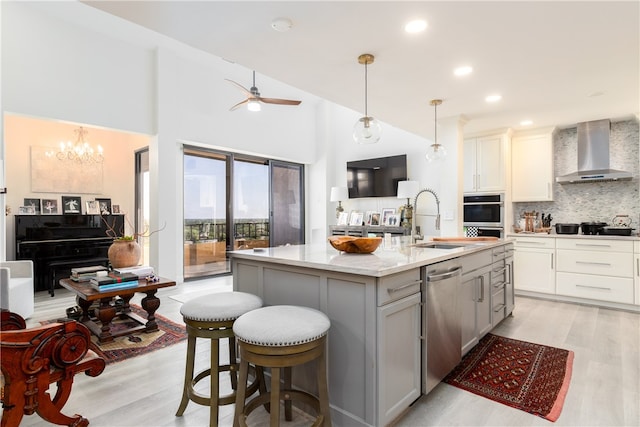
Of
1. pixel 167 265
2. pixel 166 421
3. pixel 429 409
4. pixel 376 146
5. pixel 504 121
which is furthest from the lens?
pixel 376 146

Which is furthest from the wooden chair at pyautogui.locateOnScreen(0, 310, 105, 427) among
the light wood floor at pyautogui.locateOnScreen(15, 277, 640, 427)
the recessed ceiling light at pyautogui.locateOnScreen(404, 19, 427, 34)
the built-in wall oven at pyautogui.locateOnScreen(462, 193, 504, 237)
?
the built-in wall oven at pyautogui.locateOnScreen(462, 193, 504, 237)

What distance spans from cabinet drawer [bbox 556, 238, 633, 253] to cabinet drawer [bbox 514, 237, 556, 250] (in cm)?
8

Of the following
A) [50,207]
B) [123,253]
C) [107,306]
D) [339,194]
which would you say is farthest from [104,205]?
[339,194]

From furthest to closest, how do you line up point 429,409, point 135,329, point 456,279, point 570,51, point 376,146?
point 376,146
point 135,329
point 570,51
point 456,279
point 429,409

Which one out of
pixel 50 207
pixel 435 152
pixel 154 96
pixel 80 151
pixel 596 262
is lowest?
pixel 596 262

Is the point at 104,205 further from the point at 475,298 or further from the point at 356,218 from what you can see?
the point at 475,298

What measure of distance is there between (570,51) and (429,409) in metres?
2.76

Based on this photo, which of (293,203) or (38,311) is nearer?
(38,311)

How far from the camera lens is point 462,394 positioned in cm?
212

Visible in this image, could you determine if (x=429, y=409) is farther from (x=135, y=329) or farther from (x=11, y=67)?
(x=11, y=67)

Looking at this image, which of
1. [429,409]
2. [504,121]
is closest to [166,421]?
[429,409]

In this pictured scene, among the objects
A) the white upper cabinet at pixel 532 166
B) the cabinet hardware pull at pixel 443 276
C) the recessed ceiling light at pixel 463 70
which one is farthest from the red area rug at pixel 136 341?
the white upper cabinet at pixel 532 166

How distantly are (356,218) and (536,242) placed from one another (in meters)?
3.22

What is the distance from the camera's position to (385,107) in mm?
3822
